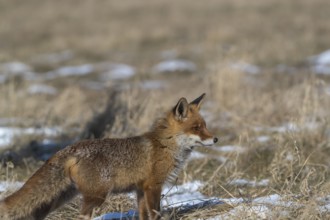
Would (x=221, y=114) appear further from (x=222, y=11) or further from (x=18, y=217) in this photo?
(x=222, y=11)

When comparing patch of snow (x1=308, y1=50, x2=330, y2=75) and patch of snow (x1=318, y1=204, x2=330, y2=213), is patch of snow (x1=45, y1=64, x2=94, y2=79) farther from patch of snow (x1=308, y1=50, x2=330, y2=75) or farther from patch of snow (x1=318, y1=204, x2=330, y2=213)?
patch of snow (x1=318, y1=204, x2=330, y2=213)

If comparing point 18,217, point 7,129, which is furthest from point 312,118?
point 18,217

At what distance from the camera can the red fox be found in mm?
5082

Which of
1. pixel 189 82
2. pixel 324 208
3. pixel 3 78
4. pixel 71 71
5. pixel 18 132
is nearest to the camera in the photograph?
pixel 324 208

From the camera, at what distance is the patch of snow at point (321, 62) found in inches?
626

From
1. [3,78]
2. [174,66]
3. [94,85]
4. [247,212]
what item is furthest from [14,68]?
[247,212]

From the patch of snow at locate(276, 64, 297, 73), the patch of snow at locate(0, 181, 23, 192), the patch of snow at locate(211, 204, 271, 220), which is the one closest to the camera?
the patch of snow at locate(211, 204, 271, 220)

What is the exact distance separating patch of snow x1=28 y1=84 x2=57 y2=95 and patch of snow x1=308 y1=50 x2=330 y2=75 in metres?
7.03

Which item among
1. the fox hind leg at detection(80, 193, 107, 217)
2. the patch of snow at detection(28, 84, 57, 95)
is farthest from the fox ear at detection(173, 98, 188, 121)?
the patch of snow at detection(28, 84, 57, 95)

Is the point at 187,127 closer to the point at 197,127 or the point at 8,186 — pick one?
the point at 197,127

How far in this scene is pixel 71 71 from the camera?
18.2m

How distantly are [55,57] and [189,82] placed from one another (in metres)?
7.32

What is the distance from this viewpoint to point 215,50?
66.0 feet

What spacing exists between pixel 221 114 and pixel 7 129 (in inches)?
159
